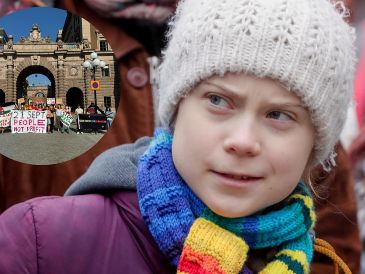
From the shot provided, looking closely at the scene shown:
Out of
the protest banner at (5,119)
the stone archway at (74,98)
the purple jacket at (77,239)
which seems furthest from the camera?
the stone archway at (74,98)

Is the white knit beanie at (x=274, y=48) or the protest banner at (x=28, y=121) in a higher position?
the white knit beanie at (x=274, y=48)

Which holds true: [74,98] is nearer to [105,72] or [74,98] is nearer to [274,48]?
[105,72]

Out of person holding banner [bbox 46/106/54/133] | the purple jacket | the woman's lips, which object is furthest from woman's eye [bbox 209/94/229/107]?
person holding banner [bbox 46/106/54/133]

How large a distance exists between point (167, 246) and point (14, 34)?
1119 mm

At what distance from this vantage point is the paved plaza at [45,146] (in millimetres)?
1661

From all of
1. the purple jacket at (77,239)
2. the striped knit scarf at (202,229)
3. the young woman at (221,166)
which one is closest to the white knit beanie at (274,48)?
the young woman at (221,166)

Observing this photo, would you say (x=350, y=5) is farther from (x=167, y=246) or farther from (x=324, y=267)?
(x=167, y=246)

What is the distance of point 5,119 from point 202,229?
3.26 feet

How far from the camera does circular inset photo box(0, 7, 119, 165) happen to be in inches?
65.6

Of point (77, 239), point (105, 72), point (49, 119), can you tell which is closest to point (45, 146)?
point (49, 119)

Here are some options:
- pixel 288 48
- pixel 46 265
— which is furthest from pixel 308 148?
pixel 46 265

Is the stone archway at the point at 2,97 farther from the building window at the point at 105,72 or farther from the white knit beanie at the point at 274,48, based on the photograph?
the white knit beanie at the point at 274,48

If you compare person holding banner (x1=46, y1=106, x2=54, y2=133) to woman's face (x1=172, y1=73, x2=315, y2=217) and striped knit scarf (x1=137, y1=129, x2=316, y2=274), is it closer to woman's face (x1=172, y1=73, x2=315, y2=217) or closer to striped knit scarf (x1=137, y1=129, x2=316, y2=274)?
striped knit scarf (x1=137, y1=129, x2=316, y2=274)

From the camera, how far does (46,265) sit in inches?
33.8
